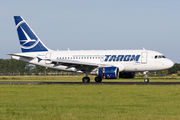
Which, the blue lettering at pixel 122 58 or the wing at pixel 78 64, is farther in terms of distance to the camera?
the blue lettering at pixel 122 58

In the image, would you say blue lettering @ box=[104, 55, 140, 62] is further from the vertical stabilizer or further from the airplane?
the vertical stabilizer

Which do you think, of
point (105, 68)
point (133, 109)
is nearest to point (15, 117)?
point (133, 109)

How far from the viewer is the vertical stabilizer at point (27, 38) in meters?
46.0

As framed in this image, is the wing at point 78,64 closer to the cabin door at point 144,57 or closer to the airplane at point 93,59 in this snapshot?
the airplane at point 93,59

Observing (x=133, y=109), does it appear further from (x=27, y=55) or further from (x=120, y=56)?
(x=27, y=55)

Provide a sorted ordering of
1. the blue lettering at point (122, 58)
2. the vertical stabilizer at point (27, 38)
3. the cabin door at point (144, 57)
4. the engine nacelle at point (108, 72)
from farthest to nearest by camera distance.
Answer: the vertical stabilizer at point (27, 38) < the blue lettering at point (122, 58) < the cabin door at point (144, 57) < the engine nacelle at point (108, 72)

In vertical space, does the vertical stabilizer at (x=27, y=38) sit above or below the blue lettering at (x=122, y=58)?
above

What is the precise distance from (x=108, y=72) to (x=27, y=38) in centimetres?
1529

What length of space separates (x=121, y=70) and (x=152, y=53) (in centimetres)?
481

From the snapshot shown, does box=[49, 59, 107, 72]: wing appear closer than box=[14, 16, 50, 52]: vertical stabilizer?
Yes

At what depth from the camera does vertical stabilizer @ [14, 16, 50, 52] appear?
1810 inches

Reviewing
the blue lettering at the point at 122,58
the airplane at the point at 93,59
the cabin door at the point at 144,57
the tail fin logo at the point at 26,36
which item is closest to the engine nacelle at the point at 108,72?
the airplane at the point at 93,59

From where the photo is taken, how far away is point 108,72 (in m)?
37.8

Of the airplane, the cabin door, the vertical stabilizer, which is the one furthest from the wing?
the vertical stabilizer
